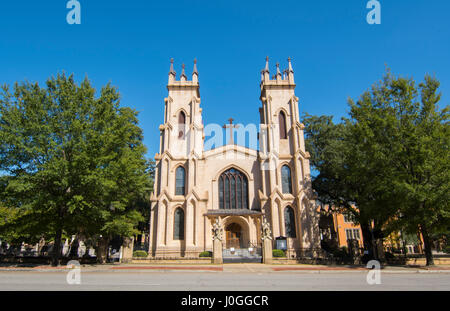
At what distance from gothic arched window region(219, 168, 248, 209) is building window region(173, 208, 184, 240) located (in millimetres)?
4575

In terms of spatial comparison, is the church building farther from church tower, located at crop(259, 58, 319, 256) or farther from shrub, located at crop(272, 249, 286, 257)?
shrub, located at crop(272, 249, 286, 257)

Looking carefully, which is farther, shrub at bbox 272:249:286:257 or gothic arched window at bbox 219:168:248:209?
gothic arched window at bbox 219:168:248:209

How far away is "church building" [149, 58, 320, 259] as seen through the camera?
28656 mm

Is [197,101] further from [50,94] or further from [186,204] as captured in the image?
[50,94]

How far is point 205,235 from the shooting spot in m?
28.4

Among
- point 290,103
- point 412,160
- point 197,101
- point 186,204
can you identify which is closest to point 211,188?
point 186,204

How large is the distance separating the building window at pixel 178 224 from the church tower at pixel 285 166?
8.94 metres

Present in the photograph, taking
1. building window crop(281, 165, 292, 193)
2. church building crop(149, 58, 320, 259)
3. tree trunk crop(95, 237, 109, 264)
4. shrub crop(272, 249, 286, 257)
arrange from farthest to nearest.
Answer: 1. building window crop(281, 165, 292, 193)
2. church building crop(149, 58, 320, 259)
3. shrub crop(272, 249, 286, 257)
4. tree trunk crop(95, 237, 109, 264)

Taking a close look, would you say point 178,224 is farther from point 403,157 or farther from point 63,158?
point 403,157

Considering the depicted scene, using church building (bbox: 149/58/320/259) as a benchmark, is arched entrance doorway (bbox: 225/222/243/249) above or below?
below

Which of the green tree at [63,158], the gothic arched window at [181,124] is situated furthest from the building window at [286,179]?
the green tree at [63,158]

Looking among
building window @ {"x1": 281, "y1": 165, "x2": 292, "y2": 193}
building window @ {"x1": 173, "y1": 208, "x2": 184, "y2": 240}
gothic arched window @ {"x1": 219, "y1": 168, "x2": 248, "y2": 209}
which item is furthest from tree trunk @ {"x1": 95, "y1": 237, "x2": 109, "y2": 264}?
building window @ {"x1": 281, "y1": 165, "x2": 292, "y2": 193}

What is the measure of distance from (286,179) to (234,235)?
8493 mm

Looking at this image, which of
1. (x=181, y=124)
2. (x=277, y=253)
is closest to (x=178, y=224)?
(x=277, y=253)
